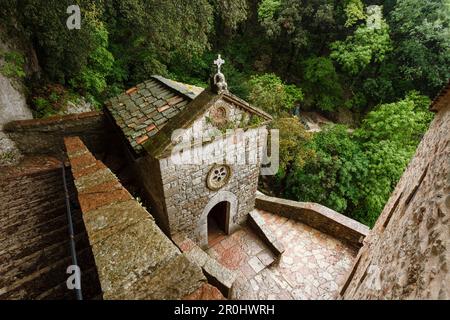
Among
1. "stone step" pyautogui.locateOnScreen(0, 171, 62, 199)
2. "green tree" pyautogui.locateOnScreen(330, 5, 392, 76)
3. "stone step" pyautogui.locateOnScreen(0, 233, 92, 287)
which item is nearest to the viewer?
"stone step" pyautogui.locateOnScreen(0, 233, 92, 287)

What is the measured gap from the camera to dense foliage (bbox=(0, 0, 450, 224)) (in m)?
5.93

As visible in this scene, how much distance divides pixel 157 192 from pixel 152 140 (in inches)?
55.3

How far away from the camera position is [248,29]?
18562 millimetres

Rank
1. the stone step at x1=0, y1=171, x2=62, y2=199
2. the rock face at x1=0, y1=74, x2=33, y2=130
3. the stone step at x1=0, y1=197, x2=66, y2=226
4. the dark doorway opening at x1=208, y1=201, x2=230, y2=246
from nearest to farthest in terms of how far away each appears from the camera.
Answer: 1. the stone step at x1=0, y1=197, x2=66, y2=226
2. the stone step at x1=0, y1=171, x2=62, y2=199
3. the rock face at x1=0, y1=74, x2=33, y2=130
4. the dark doorway opening at x1=208, y1=201, x2=230, y2=246

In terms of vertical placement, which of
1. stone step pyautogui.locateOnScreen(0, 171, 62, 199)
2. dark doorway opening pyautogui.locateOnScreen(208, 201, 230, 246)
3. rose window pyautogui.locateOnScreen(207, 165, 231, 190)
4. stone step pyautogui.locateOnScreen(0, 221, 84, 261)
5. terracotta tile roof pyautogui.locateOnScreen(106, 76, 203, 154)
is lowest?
dark doorway opening pyautogui.locateOnScreen(208, 201, 230, 246)

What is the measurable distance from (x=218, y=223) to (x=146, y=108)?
13.4 ft

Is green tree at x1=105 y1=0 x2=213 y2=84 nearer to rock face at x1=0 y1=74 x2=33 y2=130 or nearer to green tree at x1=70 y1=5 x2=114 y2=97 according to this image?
rock face at x1=0 y1=74 x2=33 y2=130

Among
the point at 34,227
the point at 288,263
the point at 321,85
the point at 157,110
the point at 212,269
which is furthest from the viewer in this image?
the point at 321,85

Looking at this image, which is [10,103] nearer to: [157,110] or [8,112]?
[8,112]

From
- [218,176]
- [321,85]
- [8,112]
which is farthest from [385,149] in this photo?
[8,112]

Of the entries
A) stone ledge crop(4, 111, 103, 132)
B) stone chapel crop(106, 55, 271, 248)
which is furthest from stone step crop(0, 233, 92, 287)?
stone ledge crop(4, 111, 103, 132)

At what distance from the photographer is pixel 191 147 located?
205 inches

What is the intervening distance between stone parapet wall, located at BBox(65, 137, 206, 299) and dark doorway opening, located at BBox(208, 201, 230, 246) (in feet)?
15.8

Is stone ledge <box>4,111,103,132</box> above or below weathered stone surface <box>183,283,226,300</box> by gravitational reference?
below
